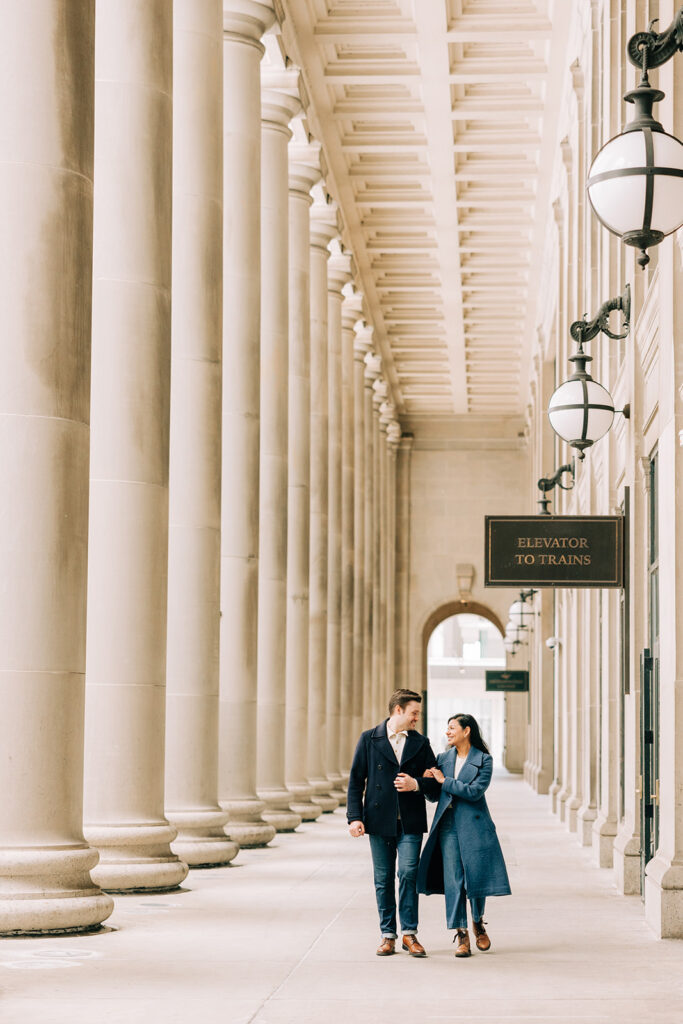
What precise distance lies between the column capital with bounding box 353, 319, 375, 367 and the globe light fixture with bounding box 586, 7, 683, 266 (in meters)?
44.8

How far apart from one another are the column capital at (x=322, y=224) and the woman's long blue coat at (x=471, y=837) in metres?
30.8

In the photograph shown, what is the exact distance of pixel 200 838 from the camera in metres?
23.5

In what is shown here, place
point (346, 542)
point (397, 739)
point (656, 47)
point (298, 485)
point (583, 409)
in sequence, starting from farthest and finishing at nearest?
point (346, 542) < point (298, 485) < point (583, 409) < point (397, 739) < point (656, 47)

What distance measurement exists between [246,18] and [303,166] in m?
10.1

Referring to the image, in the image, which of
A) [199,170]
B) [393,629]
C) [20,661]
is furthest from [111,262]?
[393,629]

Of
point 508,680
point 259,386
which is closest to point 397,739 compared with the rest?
point 259,386

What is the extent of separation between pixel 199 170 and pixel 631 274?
6.89 m

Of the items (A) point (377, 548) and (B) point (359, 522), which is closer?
(B) point (359, 522)

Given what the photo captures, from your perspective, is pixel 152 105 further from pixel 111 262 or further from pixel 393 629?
pixel 393 629

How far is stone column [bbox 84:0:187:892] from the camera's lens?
18.9 m

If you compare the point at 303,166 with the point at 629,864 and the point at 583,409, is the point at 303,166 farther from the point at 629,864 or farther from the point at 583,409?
the point at 629,864

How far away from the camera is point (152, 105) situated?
806 inches

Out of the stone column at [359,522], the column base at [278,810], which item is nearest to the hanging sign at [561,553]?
the column base at [278,810]

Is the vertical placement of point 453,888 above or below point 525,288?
below
